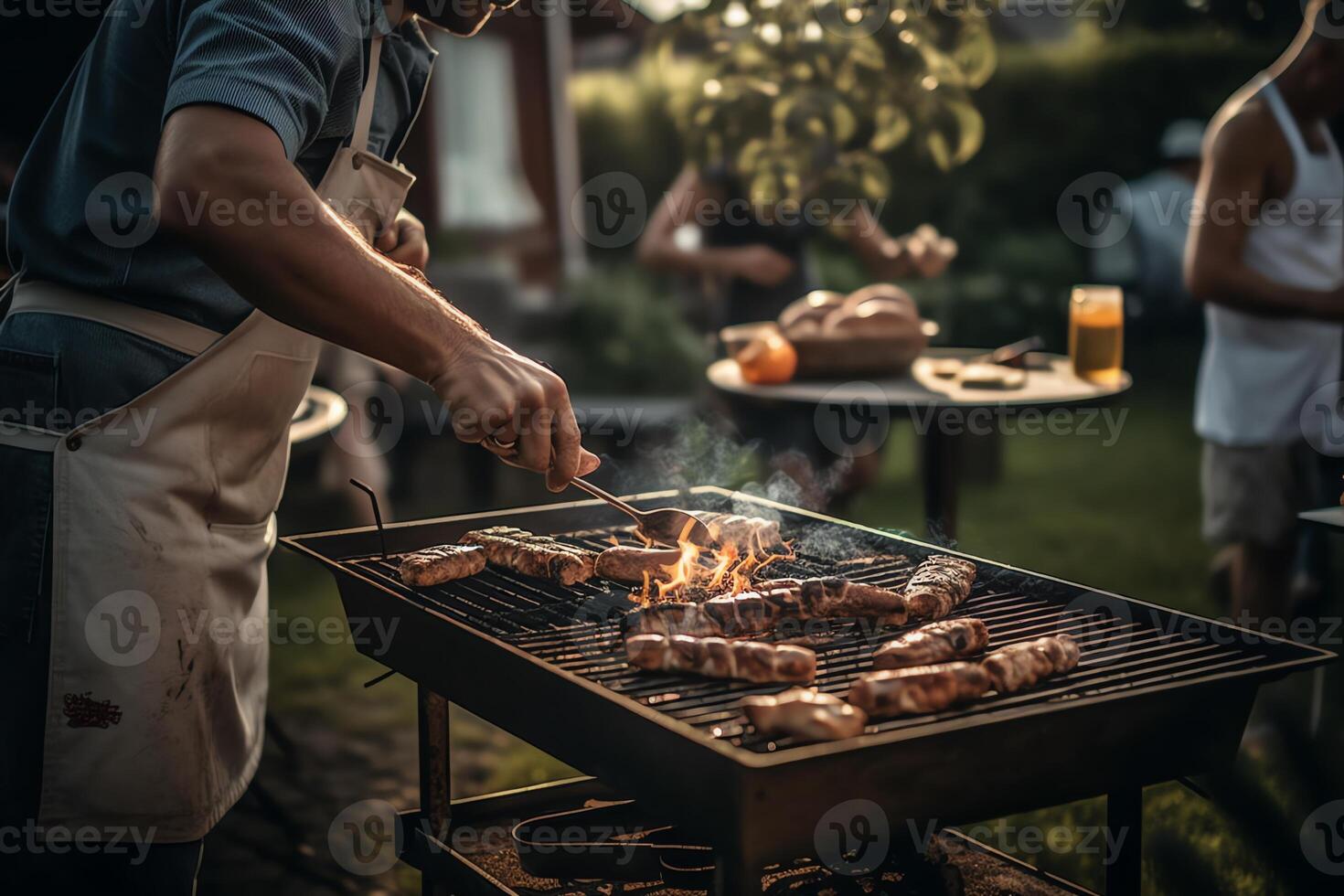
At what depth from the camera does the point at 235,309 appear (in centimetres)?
259

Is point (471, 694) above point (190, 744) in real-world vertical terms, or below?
above

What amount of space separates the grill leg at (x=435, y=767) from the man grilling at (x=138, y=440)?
452 mm

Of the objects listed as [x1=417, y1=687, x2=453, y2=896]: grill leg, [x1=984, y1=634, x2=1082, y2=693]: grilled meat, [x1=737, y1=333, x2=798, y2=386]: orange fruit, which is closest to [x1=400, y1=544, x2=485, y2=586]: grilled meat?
[x1=417, y1=687, x2=453, y2=896]: grill leg

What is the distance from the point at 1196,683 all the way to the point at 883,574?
3.03 feet

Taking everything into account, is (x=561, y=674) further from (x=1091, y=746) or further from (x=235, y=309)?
(x=235, y=309)

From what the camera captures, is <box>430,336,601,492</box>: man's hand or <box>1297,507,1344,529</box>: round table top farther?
<box>1297,507,1344,529</box>: round table top

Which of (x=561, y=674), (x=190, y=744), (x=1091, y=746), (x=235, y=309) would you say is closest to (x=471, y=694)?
(x=561, y=674)

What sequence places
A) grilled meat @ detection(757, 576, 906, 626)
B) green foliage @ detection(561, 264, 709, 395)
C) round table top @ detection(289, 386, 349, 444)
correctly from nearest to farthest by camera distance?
1. grilled meat @ detection(757, 576, 906, 626)
2. round table top @ detection(289, 386, 349, 444)
3. green foliage @ detection(561, 264, 709, 395)

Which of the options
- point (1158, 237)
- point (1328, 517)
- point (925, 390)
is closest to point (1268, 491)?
point (925, 390)

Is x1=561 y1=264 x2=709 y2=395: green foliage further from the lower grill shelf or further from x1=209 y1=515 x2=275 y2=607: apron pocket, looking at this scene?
x1=209 y1=515 x2=275 y2=607: apron pocket

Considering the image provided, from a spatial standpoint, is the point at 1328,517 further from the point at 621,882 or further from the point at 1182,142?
the point at 1182,142

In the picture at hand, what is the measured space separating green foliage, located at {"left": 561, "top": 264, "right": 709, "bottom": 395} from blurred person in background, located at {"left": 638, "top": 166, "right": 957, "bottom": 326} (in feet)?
13.2

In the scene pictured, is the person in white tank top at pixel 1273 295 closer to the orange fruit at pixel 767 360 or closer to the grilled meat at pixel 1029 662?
the orange fruit at pixel 767 360

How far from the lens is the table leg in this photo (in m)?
4.67
